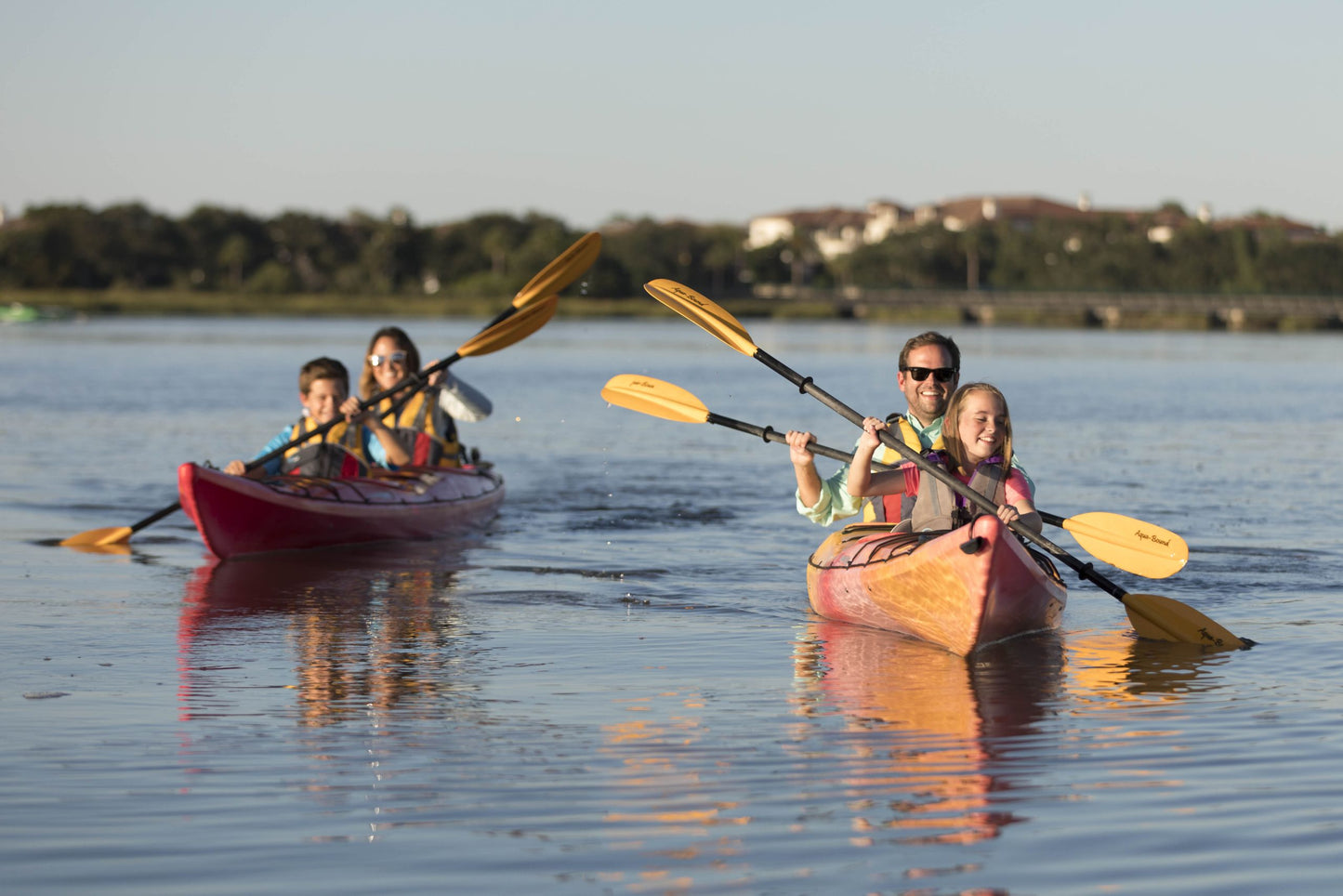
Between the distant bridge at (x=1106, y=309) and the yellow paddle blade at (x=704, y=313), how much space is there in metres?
72.6

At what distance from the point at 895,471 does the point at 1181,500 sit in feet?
23.8

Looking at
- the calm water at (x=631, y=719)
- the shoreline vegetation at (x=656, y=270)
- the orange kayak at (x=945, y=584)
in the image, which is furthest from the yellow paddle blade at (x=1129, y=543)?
the shoreline vegetation at (x=656, y=270)

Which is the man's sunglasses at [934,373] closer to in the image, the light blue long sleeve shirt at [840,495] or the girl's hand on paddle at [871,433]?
the light blue long sleeve shirt at [840,495]

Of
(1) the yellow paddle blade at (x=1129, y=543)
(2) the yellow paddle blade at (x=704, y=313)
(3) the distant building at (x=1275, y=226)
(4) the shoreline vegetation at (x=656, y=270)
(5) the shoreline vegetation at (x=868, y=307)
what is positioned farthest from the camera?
(3) the distant building at (x=1275, y=226)

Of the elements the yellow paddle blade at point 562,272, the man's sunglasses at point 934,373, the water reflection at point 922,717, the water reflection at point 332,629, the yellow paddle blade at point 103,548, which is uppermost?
the yellow paddle blade at point 562,272

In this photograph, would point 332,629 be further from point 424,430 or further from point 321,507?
point 424,430

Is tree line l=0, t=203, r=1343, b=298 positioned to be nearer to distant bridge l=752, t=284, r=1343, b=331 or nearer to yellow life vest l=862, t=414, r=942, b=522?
distant bridge l=752, t=284, r=1343, b=331

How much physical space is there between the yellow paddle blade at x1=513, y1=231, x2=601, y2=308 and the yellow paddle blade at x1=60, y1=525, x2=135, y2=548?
302cm

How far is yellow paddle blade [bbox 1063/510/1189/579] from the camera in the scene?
7402 mm

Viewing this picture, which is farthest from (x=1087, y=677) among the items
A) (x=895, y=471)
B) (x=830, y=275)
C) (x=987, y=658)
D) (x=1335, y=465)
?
(x=830, y=275)

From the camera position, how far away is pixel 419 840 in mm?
4293

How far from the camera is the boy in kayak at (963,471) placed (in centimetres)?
673

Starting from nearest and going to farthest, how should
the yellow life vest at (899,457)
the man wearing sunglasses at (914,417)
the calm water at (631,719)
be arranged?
the calm water at (631,719)
the man wearing sunglasses at (914,417)
the yellow life vest at (899,457)

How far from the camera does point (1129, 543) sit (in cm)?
750
